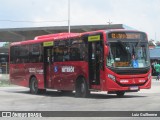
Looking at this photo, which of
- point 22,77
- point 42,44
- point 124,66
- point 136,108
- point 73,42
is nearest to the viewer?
point 136,108

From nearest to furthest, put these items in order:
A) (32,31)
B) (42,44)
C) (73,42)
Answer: (73,42) < (42,44) < (32,31)

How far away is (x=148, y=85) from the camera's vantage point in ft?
70.8

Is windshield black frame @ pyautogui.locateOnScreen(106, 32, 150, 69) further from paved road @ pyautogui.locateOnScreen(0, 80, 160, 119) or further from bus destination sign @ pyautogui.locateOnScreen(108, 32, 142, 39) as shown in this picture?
paved road @ pyautogui.locateOnScreen(0, 80, 160, 119)

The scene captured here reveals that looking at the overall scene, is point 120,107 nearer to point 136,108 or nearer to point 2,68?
point 136,108

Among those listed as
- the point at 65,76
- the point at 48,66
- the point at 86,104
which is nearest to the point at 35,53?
the point at 48,66

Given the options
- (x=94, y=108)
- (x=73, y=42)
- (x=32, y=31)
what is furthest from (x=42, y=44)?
(x=32, y=31)

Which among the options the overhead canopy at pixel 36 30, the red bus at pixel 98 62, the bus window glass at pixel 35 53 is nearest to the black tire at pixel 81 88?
the red bus at pixel 98 62

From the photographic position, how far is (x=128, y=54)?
20.9 meters

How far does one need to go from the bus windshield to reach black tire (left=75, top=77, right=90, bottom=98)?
1972 millimetres

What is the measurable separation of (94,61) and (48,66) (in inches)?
179

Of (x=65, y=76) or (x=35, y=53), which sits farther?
(x=35, y=53)

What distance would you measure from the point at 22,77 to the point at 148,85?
29.7 feet

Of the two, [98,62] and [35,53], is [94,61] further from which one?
[35,53]

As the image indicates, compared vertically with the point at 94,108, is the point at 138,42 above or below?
above
